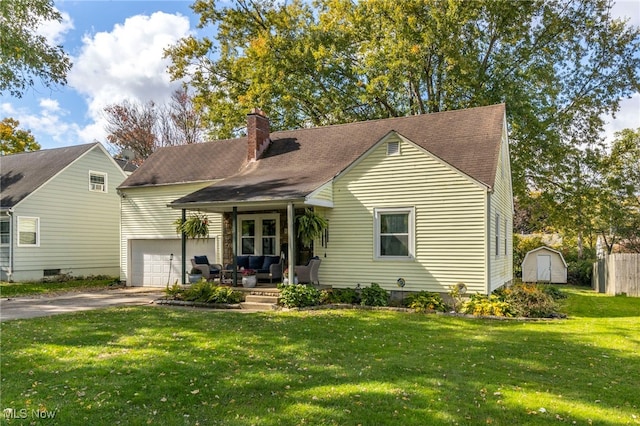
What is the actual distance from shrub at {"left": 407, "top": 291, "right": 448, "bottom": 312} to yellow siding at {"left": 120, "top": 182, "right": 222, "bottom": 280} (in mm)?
9078

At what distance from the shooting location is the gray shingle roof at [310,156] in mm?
13094

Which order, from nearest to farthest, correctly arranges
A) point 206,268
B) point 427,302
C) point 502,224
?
point 427,302 < point 206,268 < point 502,224

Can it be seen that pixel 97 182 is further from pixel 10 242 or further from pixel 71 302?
pixel 71 302

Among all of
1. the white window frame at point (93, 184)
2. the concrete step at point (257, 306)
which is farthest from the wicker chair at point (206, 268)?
the white window frame at point (93, 184)

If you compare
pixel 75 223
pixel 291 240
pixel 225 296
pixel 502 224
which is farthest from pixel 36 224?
pixel 502 224

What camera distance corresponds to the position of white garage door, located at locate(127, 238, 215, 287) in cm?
1739

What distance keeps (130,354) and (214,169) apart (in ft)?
37.6

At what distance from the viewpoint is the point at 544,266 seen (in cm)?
2681

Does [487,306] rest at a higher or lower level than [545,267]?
higher

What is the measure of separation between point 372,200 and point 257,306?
4498 millimetres

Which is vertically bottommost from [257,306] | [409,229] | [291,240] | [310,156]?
[257,306]

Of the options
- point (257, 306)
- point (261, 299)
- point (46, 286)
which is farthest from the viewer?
point (46, 286)

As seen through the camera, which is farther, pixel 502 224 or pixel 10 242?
pixel 10 242

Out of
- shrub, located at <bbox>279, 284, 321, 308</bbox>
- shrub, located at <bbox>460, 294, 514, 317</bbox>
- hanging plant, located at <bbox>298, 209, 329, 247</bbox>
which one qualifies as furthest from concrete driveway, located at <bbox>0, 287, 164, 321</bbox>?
shrub, located at <bbox>460, 294, 514, 317</bbox>
